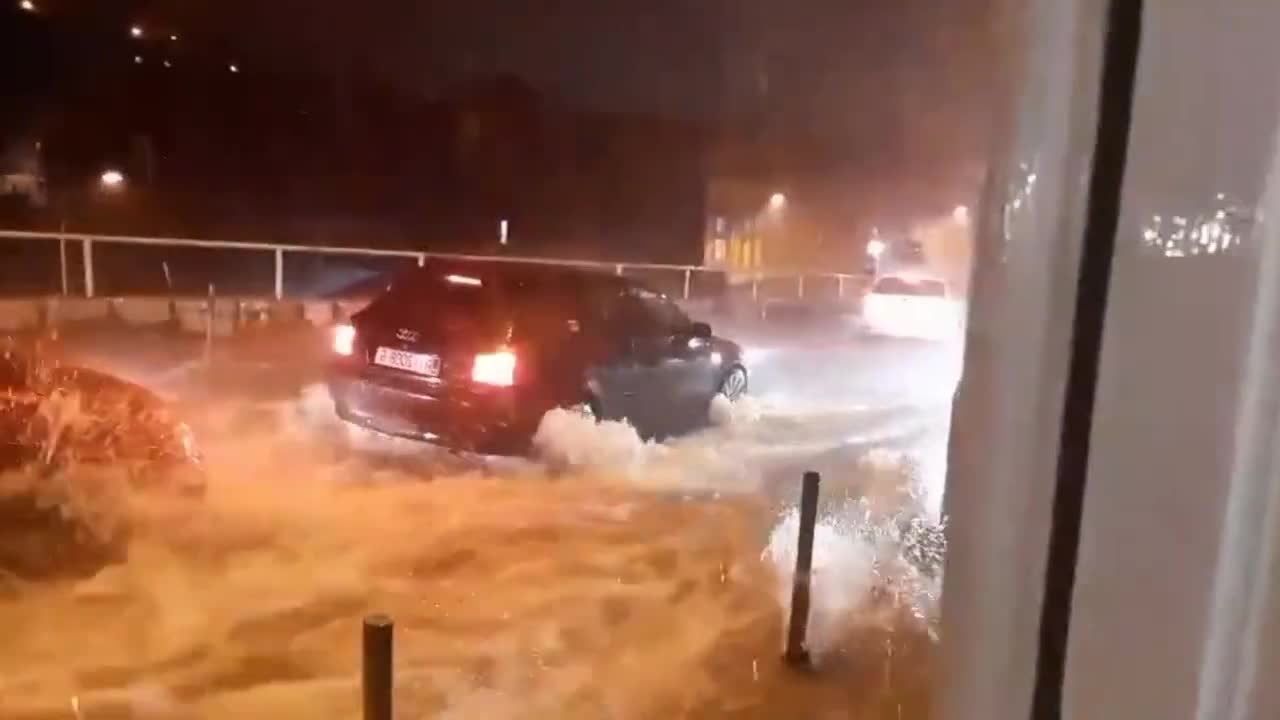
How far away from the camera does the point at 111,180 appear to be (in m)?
1.11

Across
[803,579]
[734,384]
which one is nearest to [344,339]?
[734,384]

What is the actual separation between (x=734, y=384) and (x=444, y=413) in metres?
0.37

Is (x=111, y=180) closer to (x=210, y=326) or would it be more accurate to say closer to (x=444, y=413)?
(x=210, y=326)

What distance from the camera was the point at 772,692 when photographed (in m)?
1.34

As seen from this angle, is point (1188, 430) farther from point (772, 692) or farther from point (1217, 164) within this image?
Answer: point (772, 692)

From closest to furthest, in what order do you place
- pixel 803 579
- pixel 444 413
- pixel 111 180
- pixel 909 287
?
Result: pixel 909 287 → pixel 111 180 → pixel 803 579 → pixel 444 413

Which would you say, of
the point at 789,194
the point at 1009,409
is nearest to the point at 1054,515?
the point at 1009,409

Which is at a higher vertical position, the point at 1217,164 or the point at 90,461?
the point at 1217,164

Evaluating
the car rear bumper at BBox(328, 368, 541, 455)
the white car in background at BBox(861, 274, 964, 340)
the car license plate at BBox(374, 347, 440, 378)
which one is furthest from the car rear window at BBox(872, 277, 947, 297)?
the car license plate at BBox(374, 347, 440, 378)

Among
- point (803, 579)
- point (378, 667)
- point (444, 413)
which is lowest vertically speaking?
point (378, 667)

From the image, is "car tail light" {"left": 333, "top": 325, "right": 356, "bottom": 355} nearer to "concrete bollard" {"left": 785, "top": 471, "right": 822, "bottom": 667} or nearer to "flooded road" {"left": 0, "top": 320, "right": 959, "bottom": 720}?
"flooded road" {"left": 0, "top": 320, "right": 959, "bottom": 720}

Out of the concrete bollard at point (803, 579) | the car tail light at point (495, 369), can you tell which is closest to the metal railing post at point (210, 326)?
the car tail light at point (495, 369)

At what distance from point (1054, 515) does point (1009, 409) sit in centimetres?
3

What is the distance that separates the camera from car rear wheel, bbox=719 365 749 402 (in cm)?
124
